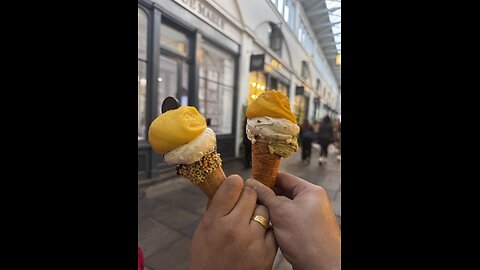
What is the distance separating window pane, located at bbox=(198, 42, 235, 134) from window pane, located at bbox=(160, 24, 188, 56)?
0.06 meters

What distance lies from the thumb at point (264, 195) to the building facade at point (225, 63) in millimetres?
99

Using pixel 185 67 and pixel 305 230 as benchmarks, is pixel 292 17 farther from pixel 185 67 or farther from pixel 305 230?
pixel 305 230

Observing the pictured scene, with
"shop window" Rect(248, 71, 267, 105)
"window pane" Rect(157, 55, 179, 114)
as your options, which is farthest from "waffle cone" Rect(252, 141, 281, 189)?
"window pane" Rect(157, 55, 179, 114)

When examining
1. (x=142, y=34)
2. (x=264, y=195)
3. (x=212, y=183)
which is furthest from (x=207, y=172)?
(x=142, y=34)

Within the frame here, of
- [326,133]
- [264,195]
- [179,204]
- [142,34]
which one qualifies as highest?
[142,34]

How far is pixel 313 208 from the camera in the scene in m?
0.43

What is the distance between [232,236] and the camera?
40cm

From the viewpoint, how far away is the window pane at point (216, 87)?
1.92 feet

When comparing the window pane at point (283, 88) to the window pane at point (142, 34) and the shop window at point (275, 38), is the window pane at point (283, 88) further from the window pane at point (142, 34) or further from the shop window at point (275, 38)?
the window pane at point (142, 34)

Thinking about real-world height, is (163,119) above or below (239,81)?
below

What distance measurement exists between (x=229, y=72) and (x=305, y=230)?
0.47m
